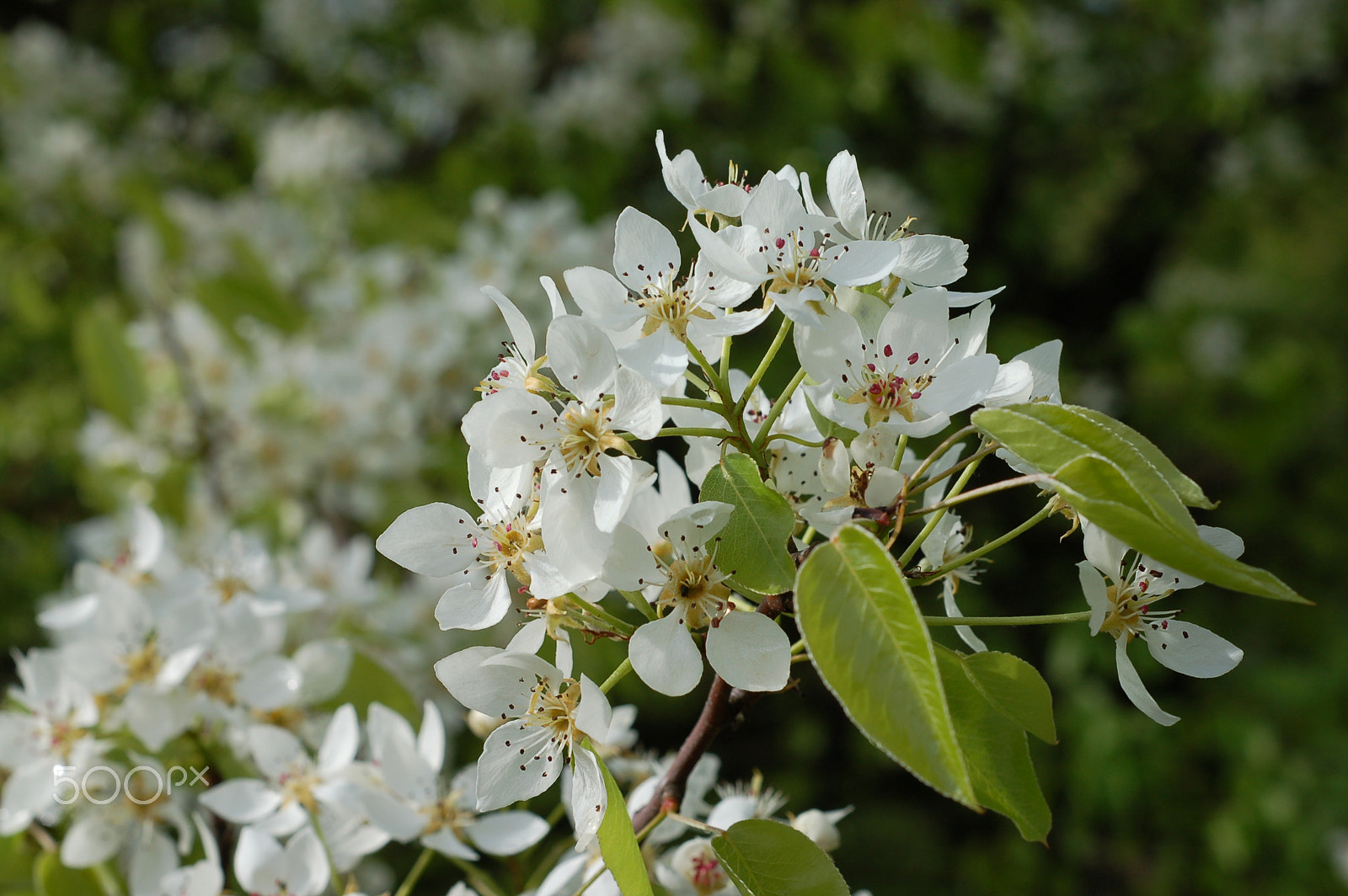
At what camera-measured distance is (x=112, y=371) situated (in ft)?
7.03

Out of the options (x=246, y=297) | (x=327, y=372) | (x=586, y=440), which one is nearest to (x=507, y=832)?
(x=586, y=440)

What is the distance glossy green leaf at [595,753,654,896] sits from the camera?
0.60 meters

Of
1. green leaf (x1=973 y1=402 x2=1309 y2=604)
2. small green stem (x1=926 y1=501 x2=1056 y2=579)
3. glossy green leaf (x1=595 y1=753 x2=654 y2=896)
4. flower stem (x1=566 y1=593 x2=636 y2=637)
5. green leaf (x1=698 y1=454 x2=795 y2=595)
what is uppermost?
green leaf (x1=973 y1=402 x2=1309 y2=604)

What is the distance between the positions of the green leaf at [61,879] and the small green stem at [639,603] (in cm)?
72

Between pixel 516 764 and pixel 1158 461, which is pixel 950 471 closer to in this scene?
pixel 1158 461

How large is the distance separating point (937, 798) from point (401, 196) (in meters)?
2.99

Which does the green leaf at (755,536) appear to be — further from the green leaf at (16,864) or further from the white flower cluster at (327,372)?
the white flower cluster at (327,372)

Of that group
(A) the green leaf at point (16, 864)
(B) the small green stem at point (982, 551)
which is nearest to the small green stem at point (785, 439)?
(B) the small green stem at point (982, 551)

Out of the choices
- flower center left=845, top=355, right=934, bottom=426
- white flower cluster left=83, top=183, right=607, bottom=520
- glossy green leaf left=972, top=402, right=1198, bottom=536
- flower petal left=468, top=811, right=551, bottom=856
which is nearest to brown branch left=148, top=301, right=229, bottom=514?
white flower cluster left=83, top=183, right=607, bottom=520

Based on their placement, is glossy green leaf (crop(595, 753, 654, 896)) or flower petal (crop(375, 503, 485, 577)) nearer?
glossy green leaf (crop(595, 753, 654, 896))

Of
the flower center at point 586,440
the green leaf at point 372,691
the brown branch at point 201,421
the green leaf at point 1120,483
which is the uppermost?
the green leaf at point 1120,483

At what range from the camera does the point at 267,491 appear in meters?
2.35

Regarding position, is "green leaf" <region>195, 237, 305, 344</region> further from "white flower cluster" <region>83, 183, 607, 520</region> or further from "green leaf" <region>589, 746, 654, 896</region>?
"green leaf" <region>589, 746, 654, 896</region>

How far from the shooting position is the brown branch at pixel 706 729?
66cm
